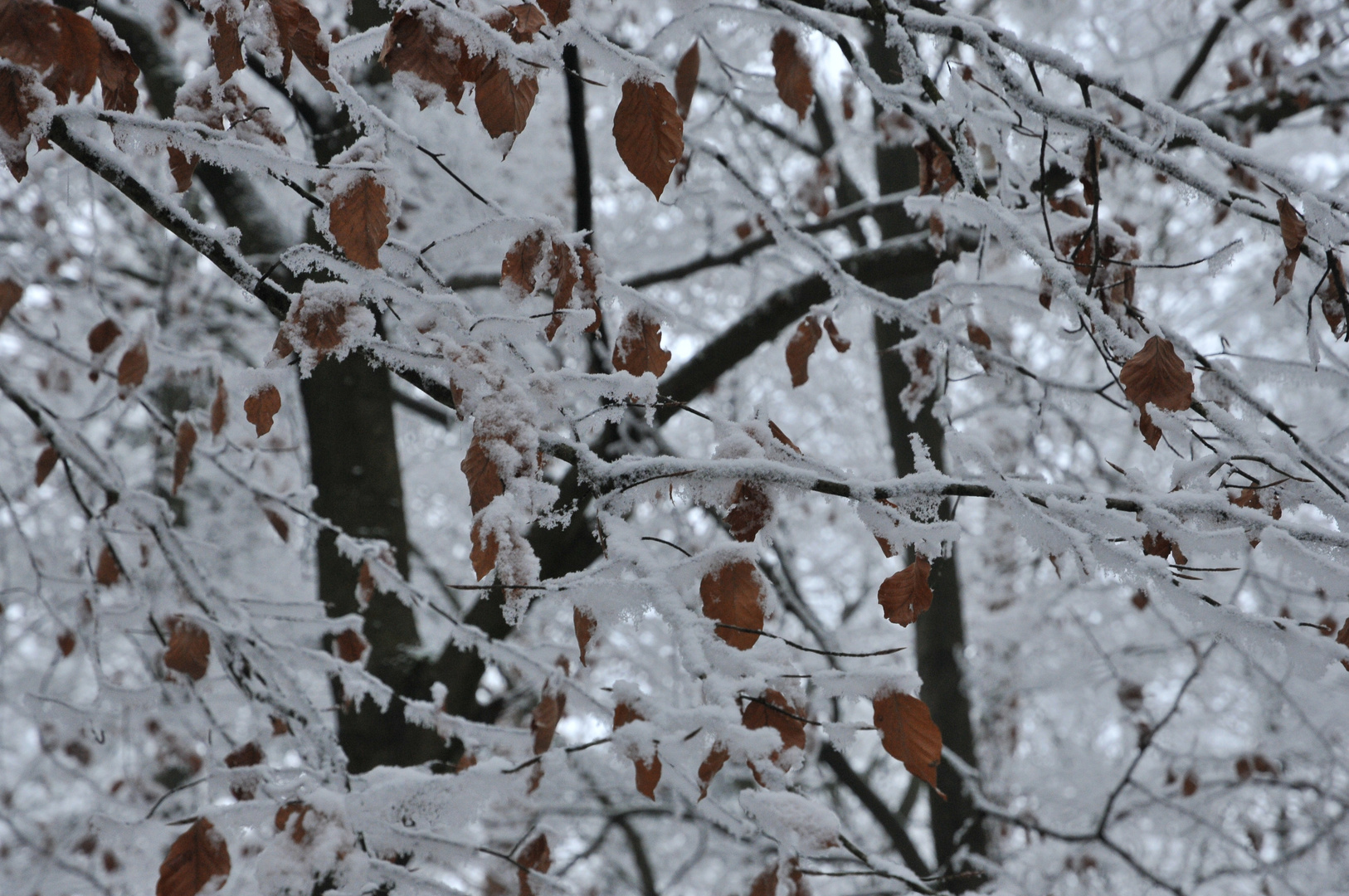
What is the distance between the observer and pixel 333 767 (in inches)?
65.9

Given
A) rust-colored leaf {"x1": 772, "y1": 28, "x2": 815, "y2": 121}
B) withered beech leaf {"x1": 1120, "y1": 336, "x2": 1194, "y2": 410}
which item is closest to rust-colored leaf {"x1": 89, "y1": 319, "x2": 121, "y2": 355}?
rust-colored leaf {"x1": 772, "y1": 28, "x2": 815, "y2": 121}

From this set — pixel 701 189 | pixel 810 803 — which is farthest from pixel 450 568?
pixel 810 803

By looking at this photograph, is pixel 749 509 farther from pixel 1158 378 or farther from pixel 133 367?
pixel 133 367

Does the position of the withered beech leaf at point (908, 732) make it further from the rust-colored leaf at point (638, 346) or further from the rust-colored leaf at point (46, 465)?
the rust-colored leaf at point (46, 465)

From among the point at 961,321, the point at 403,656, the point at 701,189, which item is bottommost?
the point at 403,656

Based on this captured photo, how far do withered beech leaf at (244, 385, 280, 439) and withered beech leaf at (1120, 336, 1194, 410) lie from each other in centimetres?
122

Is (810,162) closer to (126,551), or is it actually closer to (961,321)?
(961,321)

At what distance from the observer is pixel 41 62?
92 centimetres

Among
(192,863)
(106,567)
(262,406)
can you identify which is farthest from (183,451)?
(192,863)

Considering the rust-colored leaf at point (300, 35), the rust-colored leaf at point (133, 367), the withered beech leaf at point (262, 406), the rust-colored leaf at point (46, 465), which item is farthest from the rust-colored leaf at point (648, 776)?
the rust-colored leaf at point (46, 465)

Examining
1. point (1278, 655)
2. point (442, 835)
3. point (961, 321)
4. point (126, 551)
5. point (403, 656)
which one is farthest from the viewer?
point (126, 551)

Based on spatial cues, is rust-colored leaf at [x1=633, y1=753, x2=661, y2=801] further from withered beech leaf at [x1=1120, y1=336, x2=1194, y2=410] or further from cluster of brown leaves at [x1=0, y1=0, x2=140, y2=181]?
cluster of brown leaves at [x1=0, y1=0, x2=140, y2=181]

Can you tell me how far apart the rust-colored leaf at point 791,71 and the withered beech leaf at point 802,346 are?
1.60 feet

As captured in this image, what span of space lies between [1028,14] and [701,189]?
4955mm
